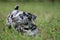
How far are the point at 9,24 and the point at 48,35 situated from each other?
0.78m

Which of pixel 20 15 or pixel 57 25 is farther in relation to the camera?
pixel 57 25

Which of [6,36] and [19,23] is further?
[19,23]

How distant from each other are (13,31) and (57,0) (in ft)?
26.3

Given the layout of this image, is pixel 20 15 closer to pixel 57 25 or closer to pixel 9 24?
pixel 9 24

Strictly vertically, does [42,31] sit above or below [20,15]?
below

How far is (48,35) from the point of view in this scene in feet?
13.3

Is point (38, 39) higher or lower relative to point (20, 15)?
lower

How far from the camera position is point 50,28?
13.9 ft

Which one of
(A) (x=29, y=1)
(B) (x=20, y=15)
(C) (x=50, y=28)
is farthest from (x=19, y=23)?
(A) (x=29, y=1)

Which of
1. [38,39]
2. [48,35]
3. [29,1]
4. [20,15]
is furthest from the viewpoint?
[29,1]

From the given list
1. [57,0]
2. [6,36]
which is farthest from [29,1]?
[6,36]

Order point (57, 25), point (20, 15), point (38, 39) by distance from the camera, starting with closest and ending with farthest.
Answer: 1. point (38, 39)
2. point (20, 15)
3. point (57, 25)

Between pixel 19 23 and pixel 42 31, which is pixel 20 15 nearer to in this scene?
pixel 19 23

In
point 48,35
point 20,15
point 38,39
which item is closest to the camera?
point 38,39
